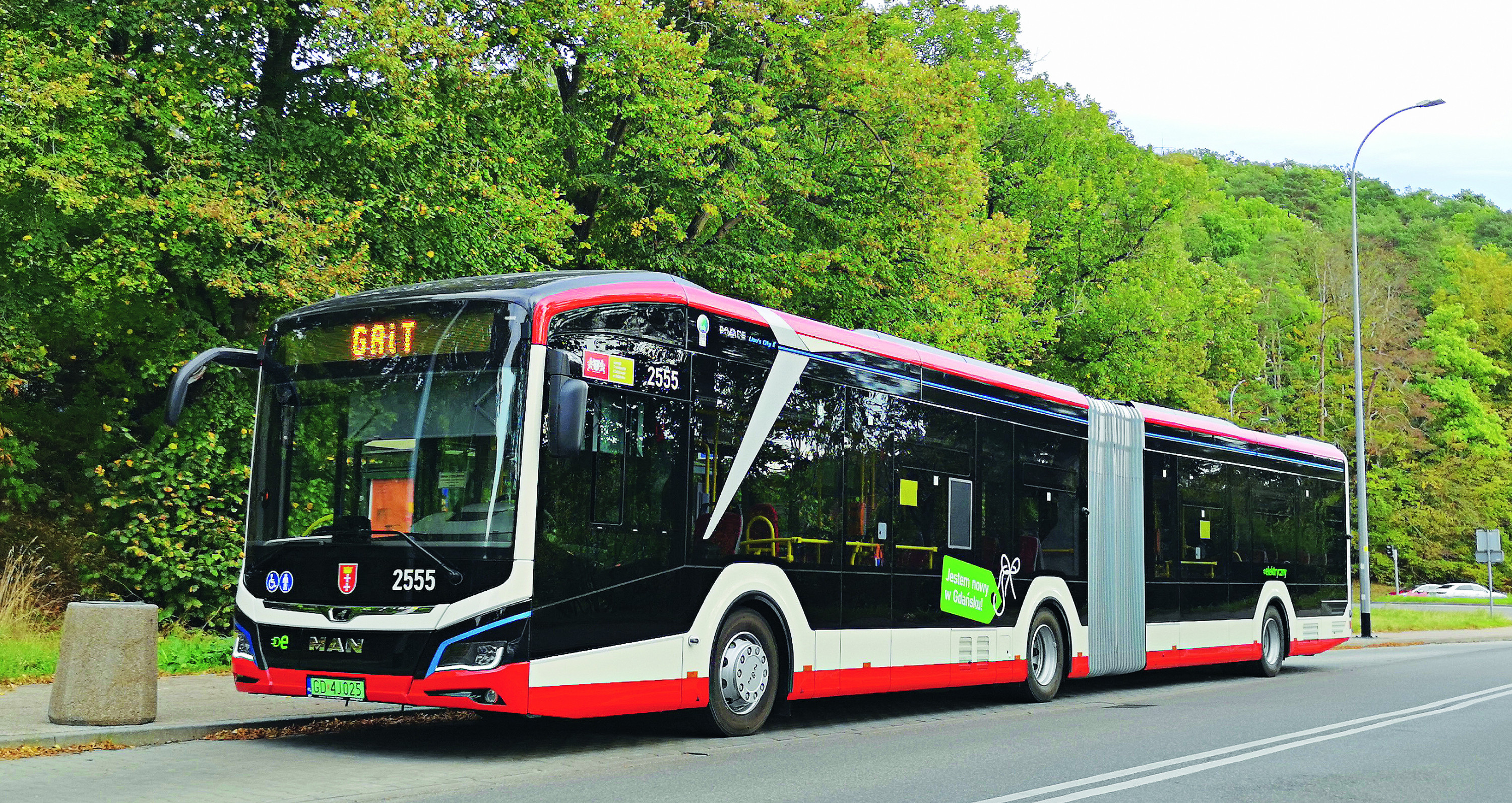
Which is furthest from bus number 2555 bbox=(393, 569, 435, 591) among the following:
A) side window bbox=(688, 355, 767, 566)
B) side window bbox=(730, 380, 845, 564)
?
side window bbox=(730, 380, 845, 564)

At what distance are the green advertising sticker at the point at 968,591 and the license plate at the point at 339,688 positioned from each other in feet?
20.5

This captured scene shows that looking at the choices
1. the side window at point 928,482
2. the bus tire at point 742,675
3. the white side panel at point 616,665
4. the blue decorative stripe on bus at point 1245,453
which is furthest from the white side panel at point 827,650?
the blue decorative stripe on bus at point 1245,453

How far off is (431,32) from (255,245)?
11.6ft

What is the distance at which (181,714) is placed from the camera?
1131 centimetres

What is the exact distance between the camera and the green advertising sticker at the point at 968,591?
14031mm

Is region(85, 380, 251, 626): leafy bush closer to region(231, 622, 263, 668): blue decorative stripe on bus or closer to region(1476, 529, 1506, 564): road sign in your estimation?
region(231, 622, 263, 668): blue decorative stripe on bus

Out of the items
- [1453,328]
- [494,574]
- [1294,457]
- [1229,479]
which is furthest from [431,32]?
[1453,328]

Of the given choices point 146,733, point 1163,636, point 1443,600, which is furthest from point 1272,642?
point 1443,600

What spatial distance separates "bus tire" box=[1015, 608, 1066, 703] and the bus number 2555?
7958 mm

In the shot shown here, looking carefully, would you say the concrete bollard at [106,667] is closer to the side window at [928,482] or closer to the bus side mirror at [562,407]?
the bus side mirror at [562,407]

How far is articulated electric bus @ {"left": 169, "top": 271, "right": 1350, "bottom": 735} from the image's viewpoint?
946cm

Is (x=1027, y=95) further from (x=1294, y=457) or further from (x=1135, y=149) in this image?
(x=1294, y=457)

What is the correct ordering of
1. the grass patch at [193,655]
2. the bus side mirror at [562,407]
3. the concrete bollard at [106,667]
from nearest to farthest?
the bus side mirror at [562,407] < the concrete bollard at [106,667] < the grass patch at [193,655]

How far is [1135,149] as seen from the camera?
4359 centimetres
